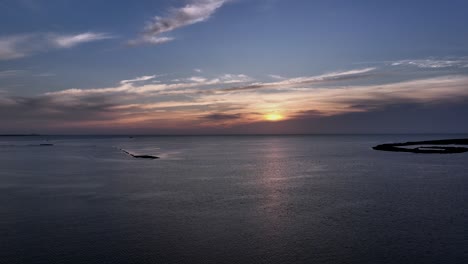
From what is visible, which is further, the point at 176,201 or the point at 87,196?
the point at 87,196

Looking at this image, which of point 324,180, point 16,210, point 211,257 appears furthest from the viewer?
point 324,180

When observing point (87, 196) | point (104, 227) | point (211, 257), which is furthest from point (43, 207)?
point (211, 257)

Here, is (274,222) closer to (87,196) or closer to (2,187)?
(87,196)

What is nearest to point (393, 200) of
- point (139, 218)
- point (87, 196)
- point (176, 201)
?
point (176, 201)

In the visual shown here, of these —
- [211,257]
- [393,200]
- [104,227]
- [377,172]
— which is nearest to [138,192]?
[104,227]

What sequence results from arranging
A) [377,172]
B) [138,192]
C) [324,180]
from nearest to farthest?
[138,192]
[324,180]
[377,172]

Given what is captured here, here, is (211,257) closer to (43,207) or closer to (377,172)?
(43,207)

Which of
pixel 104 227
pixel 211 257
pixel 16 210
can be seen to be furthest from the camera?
pixel 16 210

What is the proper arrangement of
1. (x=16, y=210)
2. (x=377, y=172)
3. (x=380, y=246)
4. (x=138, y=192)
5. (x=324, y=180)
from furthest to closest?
(x=377, y=172) → (x=324, y=180) → (x=138, y=192) → (x=16, y=210) → (x=380, y=246)

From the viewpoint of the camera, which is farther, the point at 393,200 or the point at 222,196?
the point at 222,196
